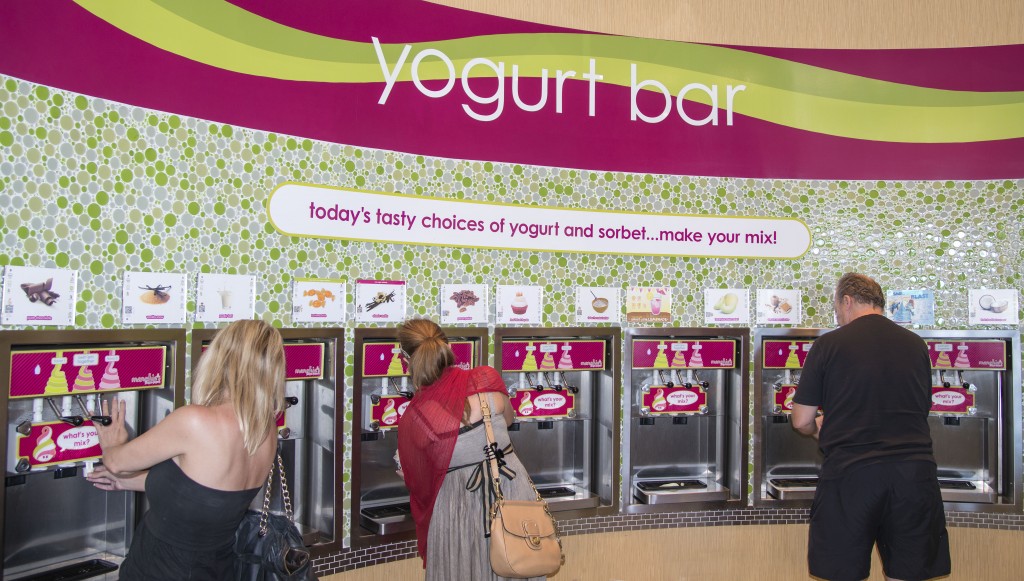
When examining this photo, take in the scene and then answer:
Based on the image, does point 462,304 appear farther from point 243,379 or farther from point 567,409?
point 243,379

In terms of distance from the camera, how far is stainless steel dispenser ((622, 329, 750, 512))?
417 centimetres

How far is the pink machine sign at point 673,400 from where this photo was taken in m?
4.18

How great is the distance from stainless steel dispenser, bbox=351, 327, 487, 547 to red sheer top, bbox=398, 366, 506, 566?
0.54 metres

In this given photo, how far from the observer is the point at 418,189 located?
12.3 ft

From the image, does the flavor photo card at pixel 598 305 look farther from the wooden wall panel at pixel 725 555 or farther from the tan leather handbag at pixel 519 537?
the tan leather handbag at pixel 519 537

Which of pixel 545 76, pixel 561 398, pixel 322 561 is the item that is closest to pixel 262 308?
pixel 322 561

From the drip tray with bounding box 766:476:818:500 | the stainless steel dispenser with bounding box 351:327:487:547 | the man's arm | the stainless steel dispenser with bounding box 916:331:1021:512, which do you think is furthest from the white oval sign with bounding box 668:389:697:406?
the stainless steel dispenser with bounding box 916:331:1021:512

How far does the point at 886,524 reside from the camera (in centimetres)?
305

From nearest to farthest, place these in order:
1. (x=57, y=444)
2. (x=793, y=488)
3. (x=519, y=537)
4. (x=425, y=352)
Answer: (x=57, y=444)
(x=519, y=537)
(x=425, y=352)
(x=793, y=488)

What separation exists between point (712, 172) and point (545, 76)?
1.10 metres

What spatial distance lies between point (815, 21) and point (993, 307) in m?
1.95

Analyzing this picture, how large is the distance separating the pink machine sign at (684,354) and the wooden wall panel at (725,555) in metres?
0.93

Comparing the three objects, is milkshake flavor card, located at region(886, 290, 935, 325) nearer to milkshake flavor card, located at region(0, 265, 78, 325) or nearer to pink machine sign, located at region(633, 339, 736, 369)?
pink machine sign, located at region(633, 339, 736, 369)

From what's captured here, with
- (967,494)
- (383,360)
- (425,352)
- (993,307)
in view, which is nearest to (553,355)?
(383,360)
